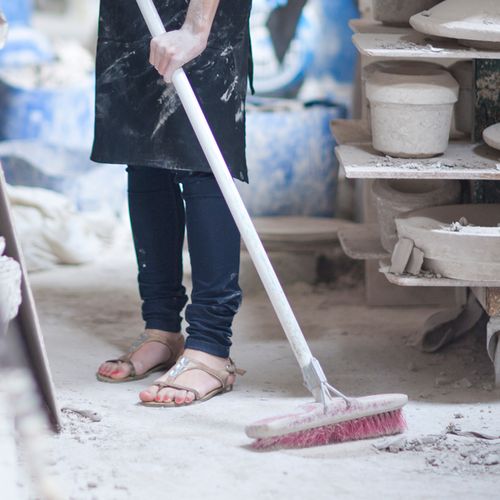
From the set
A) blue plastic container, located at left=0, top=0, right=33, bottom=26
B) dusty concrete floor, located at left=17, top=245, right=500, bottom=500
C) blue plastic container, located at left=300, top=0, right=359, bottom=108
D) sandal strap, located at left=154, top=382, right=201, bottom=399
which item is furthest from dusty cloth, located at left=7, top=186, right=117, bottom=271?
sandal strap, located at left=154, top=382, right=201, bottom=399

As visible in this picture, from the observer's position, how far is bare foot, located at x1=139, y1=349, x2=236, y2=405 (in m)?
3.06

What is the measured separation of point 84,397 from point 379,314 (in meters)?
1.41

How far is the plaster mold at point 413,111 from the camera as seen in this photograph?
3127 millimetres

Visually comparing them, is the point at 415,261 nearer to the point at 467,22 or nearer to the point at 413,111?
the point at 413,111

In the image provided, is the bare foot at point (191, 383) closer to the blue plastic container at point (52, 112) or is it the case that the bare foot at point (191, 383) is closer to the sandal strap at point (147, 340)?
the sandal strap at point (147, 340)

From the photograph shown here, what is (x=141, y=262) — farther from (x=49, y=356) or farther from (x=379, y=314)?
(x=379, y=314)

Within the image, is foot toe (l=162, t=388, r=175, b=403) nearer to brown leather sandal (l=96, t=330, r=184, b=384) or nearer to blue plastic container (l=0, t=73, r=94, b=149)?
brown leather sandal (l=96, t=330, r=184, b=384)

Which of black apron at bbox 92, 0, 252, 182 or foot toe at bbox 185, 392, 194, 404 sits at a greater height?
black apron at bbox 92, 0, 252, 182

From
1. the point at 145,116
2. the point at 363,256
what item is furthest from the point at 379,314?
the point at 145,116

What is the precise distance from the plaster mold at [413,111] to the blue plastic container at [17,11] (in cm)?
372

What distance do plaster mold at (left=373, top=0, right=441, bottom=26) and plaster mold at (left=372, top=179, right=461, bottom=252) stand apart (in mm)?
535

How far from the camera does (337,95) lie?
5770mm

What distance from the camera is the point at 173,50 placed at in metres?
2.84

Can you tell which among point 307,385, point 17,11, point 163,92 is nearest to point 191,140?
point 163,92
